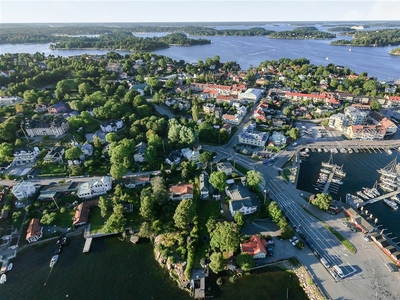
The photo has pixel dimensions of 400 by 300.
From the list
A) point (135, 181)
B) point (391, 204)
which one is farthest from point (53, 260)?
point (391, 204)

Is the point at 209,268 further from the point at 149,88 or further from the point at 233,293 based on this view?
the point at 149,88

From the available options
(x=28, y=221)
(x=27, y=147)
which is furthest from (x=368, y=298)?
(x=27, y=147)

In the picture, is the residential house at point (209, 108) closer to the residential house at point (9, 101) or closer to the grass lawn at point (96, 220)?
the grass lawn at point (96, 220)

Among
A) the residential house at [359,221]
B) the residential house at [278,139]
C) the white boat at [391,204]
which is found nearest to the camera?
the residential house at [359,221]

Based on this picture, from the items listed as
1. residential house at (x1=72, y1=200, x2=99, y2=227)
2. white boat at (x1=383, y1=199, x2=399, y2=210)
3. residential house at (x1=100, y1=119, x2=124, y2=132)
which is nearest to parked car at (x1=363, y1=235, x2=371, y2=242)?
white boat at (x1=383, y1=199, x2=399, y2=210)

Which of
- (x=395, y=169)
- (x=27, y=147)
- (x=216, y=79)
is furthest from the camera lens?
(x=216, y=79)

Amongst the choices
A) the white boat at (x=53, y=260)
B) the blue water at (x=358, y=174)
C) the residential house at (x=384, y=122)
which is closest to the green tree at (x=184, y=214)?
the white boat at (x=53, y=260)

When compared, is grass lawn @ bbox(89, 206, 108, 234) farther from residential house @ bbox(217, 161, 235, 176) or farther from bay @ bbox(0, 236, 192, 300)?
residential house @ bbox(217, 161, 235, 176)

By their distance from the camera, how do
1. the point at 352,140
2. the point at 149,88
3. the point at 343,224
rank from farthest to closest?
the point at 149,88, the point at 352,140, the point at 343,224
